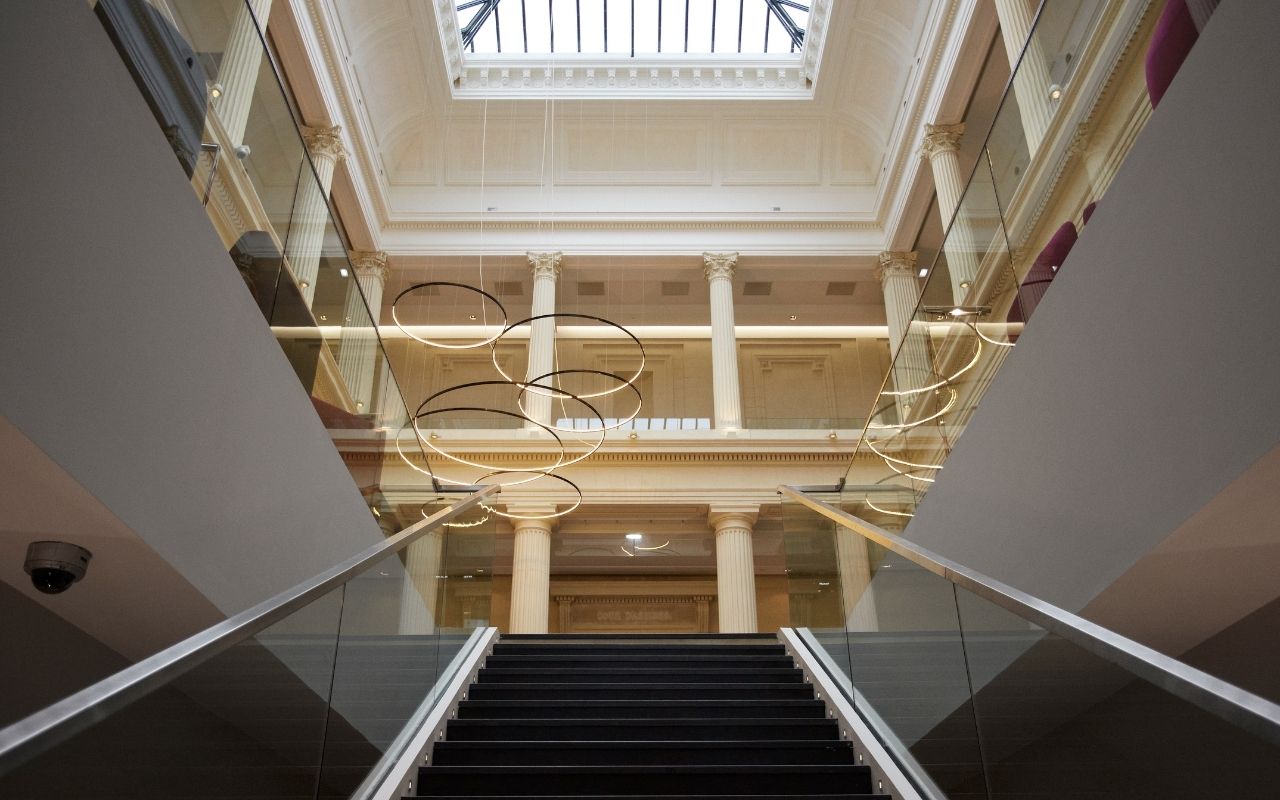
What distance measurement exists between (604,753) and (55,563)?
227 cm

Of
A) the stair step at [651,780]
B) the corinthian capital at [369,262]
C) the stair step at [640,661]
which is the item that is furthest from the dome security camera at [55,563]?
the corinthian capital at [369,262]

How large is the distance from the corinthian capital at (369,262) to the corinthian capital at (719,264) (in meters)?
6.01

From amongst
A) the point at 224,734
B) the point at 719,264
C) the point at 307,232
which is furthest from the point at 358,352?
the point at 719,264

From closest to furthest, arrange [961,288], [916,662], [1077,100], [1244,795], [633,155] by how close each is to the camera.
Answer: [1244,795]
[916,662]
[1077,100]
[961,288]
[633,155]

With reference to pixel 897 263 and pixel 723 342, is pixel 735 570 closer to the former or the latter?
pixel 723 342

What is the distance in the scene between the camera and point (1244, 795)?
152cm

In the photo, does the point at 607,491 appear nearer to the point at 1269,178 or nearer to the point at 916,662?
the point at 916,662

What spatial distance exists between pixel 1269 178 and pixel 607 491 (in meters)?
12.1

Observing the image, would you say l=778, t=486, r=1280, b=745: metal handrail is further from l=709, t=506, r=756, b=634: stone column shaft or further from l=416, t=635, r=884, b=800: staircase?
l=709, t=506, r=756, b=634: stone column shaft

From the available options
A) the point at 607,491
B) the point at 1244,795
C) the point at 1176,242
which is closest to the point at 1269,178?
the point at 1176,242

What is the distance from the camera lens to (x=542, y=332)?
1605 cm

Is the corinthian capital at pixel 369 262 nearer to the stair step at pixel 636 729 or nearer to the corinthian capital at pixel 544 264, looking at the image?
the corinthian capital at pixel 544 264

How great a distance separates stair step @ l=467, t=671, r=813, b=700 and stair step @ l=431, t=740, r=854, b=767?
961mm

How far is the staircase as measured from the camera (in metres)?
3.70
